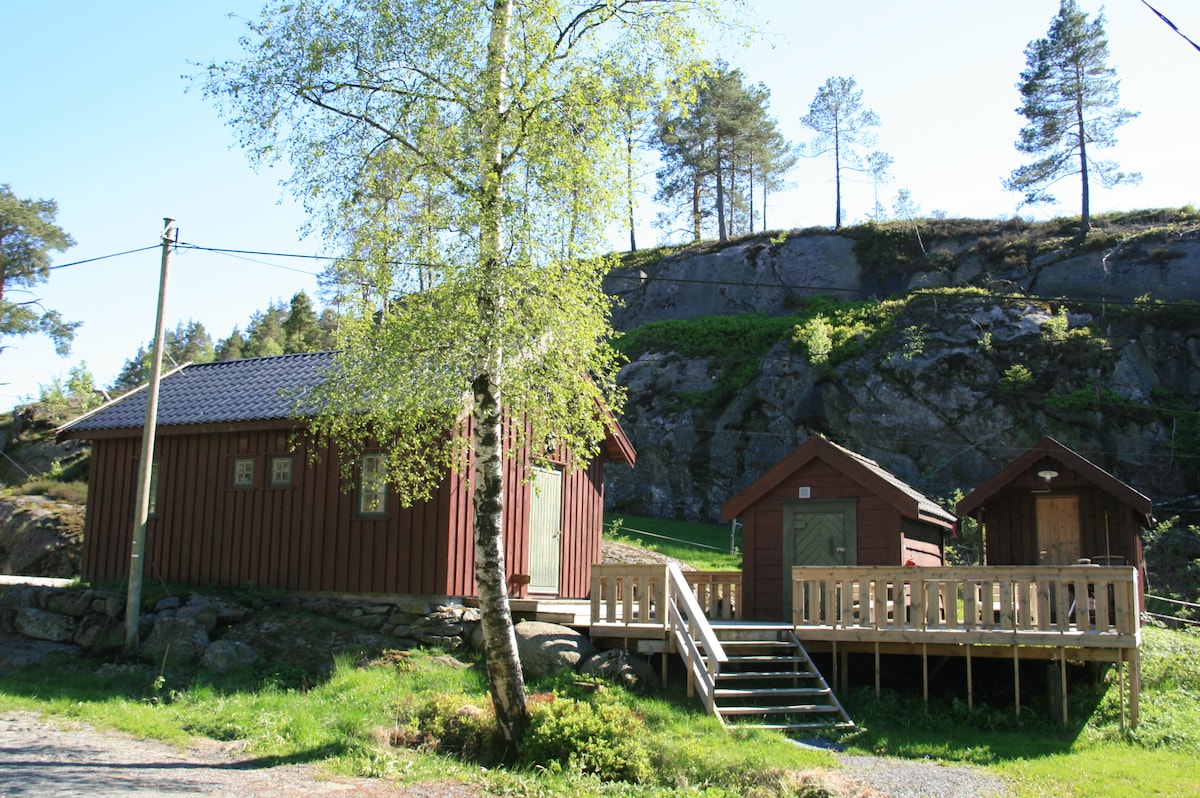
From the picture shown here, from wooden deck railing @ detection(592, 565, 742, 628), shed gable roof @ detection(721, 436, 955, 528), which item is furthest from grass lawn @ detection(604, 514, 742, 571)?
wooden deck railing @ detection(592, 565, 742, 628)

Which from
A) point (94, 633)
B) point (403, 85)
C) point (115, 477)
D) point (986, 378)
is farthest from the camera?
point (986, 378)

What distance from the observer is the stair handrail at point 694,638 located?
37.9 feet

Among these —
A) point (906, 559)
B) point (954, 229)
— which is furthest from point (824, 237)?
point (906, 559)

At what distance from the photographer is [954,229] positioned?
43344 millimetres

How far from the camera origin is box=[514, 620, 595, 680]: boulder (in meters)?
12.6

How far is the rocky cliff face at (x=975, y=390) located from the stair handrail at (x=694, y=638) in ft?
64.0

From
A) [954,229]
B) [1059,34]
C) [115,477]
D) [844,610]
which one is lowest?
[844,610]

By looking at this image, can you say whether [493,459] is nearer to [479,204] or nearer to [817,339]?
[479,204]

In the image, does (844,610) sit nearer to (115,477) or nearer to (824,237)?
(115,477)

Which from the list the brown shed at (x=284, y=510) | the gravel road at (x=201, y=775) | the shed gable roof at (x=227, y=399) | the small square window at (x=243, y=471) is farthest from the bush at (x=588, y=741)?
the small square window at (x=243, y=471)

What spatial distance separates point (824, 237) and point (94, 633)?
3737 centimetres

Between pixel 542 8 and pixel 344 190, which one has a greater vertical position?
pixel 542 8

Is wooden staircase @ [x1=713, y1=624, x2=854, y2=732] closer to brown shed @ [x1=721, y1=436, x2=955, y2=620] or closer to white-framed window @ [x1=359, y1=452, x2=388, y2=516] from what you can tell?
brown shed @ [x1=721, y1=436, x2=955, y2=620]

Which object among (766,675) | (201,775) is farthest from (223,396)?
(766,675)
